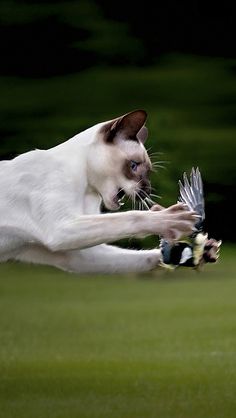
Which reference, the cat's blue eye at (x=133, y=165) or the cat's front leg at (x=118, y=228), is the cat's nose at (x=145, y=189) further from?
the cat's front leg at (x=118, y=228)

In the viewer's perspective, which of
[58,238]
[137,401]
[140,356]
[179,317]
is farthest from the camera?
[179,317]

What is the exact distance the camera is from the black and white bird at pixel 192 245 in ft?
12.3

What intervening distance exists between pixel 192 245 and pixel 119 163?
0.83ft

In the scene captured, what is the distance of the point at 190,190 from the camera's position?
376 cm

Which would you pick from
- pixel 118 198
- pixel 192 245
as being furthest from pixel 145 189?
pixel 192 245

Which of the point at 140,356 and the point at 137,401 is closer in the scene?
the point at 137,401

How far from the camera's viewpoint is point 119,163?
3.74 m

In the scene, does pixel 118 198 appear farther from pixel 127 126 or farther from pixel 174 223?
pixel 174 223

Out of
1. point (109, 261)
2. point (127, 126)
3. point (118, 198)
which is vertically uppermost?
point (127, 126)

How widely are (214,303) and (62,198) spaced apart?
4343mm

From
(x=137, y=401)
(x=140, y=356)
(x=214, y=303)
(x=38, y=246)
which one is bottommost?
(x=214, y=303)

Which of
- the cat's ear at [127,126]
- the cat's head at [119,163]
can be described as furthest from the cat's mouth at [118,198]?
the cat's ear at [127,126]

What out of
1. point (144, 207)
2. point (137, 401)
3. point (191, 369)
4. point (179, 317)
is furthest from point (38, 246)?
point (179, 317)

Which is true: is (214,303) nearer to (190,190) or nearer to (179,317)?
(179,317)
